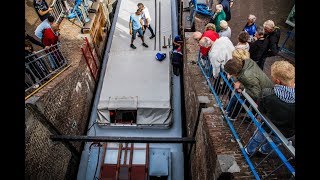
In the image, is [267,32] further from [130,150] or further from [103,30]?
[103,30]

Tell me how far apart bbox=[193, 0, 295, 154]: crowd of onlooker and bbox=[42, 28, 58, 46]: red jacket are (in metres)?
4.38

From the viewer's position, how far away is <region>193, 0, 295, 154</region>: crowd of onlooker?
3.08 m

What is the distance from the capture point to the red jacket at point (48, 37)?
6867 millimetres

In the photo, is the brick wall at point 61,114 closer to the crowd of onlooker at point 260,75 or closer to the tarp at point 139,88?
the tarp at point 139,88

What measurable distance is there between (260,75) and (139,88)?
18.8 feet

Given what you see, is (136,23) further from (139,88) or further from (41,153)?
(41,153)

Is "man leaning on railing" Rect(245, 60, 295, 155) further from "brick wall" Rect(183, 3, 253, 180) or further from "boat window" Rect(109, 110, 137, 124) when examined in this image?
"boat window" Rect(109, 110, 137, 124)

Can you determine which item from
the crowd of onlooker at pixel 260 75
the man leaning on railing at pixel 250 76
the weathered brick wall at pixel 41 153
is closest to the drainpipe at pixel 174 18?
the crowd of onlooker at pixel 260 75

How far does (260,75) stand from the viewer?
4.05 m

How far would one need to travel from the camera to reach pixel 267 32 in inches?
212

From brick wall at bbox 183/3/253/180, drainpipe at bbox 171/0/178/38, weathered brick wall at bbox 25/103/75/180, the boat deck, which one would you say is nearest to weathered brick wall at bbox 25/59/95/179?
weathered brick wall at bbox 25/103/75/180

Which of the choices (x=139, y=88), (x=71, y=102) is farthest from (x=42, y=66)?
(x=139, y=88)
